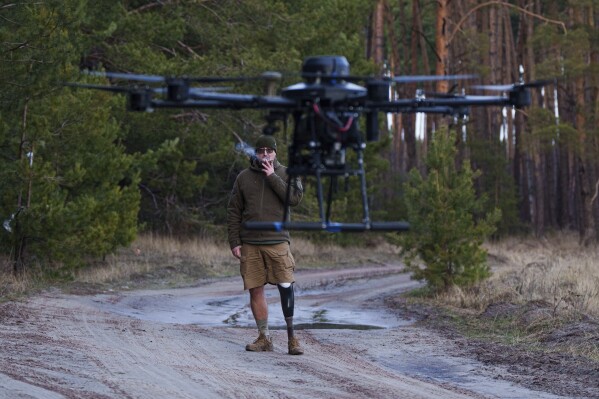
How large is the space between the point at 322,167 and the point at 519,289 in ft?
37.5

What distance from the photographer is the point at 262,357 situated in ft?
36.0

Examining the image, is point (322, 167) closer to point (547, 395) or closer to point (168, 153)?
point (547, 395)

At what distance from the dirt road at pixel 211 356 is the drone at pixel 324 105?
1786mm

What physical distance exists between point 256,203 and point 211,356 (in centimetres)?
170

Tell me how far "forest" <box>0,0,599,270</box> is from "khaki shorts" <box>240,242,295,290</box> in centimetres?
163

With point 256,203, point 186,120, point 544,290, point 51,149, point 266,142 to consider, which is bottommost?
point 544,290

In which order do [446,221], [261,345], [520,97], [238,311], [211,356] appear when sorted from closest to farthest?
1. [520,97]
2. [211,356]
3. [261,345]
4. [238,311]
5. [446,221]

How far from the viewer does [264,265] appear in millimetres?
11508

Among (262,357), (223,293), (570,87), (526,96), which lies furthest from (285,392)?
(570,87)

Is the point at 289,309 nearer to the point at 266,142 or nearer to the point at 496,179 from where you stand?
the point at 266,142

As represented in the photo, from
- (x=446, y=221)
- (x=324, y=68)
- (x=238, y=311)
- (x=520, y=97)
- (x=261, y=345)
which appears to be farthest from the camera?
(x=446, y=221)

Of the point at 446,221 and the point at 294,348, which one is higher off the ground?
the point at 446,221

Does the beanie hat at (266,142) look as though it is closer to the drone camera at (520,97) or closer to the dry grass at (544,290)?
the drone camera at (520,97)

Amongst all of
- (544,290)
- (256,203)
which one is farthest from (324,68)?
(544,290)
